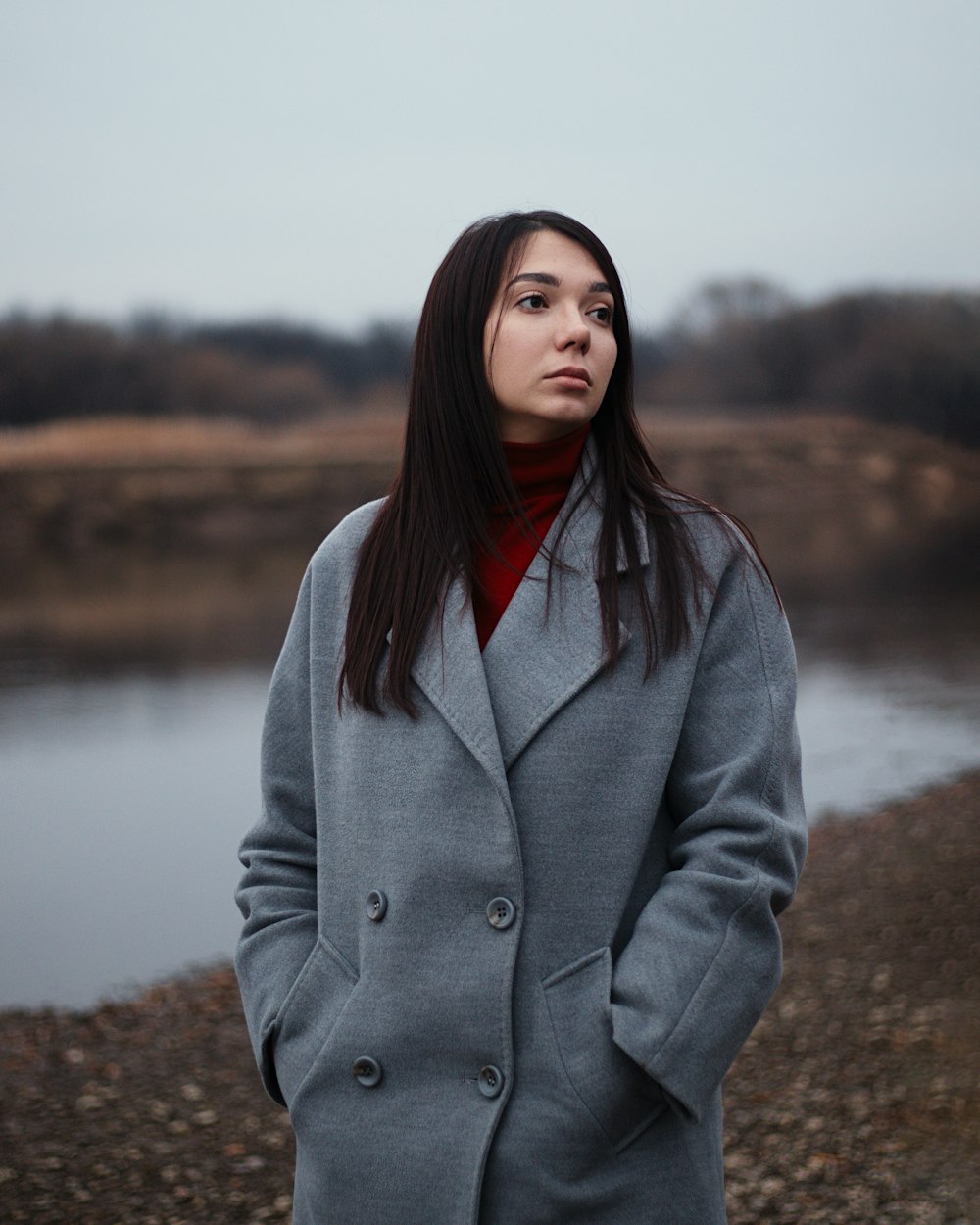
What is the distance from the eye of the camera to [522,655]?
1732 millimetres

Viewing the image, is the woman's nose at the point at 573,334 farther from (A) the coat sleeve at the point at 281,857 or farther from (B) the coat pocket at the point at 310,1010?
(B) the coat pocket at the point at 310,1010

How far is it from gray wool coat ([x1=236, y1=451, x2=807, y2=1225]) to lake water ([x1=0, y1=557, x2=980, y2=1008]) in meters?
4.16

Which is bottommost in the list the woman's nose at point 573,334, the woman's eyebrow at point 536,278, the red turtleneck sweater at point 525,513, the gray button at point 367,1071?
the gray button at point 367,1071

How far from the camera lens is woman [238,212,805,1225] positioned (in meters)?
1.62

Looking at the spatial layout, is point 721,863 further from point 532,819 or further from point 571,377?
point 571,377

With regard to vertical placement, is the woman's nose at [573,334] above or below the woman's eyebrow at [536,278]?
below

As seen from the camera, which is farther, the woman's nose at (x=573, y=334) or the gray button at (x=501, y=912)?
the woman's nose at (x=573, y=334)

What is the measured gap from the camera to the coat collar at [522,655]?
5.52 feet

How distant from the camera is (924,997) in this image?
466 cm

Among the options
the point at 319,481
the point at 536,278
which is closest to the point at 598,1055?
the point at 536,278

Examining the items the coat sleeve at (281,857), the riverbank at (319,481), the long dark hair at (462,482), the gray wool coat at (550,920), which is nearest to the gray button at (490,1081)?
the gray wool coat at (550,920)

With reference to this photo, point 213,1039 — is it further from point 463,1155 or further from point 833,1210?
point 463,1155

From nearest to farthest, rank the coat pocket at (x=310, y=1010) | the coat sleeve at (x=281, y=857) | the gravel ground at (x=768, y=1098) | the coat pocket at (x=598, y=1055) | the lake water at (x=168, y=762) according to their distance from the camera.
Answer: the coat pocket at (x=598, y=1055)
the coat pocket at (x=310, y=1010)
the coat sleeve at (x=281, y=857)
the gravel ground at (x=768, y=1098)
the lake water at (x=168, y=762)

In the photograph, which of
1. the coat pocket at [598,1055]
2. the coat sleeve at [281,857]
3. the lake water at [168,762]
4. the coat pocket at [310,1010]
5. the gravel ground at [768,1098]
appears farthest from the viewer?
the lake water at [168,762]
